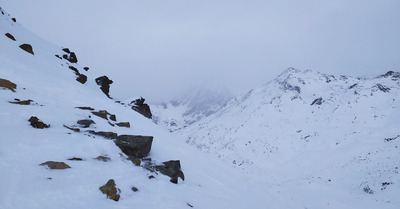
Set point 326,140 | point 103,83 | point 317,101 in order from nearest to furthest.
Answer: point 103,83 < point 326,140 < point 317,101

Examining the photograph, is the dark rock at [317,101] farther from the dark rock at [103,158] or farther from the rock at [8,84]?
the rock at [8,84]

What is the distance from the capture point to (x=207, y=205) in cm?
988

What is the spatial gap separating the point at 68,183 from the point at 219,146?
4765cm

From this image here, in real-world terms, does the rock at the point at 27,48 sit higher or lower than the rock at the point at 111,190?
higher

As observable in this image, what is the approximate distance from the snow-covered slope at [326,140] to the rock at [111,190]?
18111 mm

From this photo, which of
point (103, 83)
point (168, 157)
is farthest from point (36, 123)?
point (103, 83)

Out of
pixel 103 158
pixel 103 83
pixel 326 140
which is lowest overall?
pixel 103 158

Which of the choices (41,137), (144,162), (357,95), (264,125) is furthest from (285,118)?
(41,137)

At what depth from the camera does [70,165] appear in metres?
8.28

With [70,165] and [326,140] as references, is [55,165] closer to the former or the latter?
[70,165]

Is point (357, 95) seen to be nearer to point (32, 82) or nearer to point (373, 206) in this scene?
point (373, 206)

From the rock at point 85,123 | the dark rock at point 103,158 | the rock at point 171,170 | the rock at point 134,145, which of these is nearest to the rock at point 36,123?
the rock at point 85,123

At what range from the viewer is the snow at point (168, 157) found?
7371 mm

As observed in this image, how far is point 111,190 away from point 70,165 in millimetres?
1963
